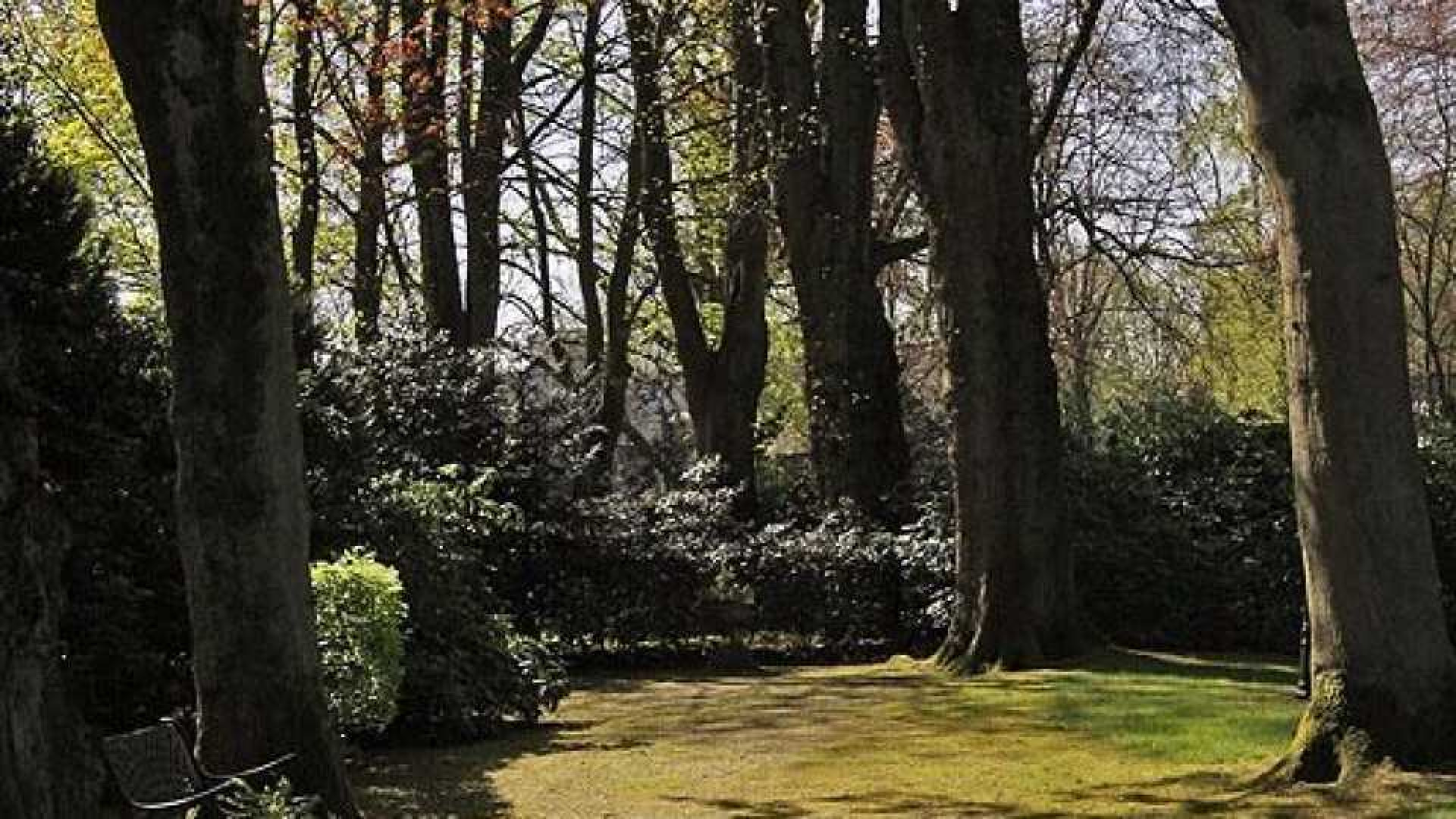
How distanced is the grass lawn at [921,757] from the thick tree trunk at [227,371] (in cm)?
238

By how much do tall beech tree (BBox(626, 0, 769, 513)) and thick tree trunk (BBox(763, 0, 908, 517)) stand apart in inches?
111

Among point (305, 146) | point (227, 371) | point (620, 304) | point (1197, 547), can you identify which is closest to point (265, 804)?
point (227, 371)

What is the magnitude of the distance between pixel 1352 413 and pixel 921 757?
4.21 m

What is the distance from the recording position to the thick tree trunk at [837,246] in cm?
2106

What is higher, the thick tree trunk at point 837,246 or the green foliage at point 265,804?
the thick tree trunk at point 837,246

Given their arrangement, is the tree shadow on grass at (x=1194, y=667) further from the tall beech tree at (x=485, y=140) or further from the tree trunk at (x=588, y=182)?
the tree trunk at (x=588, y=182)

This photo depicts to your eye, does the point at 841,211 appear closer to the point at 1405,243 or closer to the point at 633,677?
the point at 633,677

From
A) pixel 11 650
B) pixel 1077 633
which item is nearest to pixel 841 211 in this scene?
pixel 1077 633

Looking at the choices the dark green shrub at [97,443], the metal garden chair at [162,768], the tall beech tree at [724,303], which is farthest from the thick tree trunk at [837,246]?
the metal garden chair at [162,768]

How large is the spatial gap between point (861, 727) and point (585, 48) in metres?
19.5

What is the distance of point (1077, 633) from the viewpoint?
15836 millimetres

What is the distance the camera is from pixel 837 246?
21.8 meters

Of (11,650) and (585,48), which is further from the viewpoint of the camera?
(585,48)

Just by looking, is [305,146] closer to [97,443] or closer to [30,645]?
[97,443]
